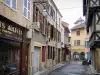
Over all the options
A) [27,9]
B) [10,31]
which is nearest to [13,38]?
[10,31]

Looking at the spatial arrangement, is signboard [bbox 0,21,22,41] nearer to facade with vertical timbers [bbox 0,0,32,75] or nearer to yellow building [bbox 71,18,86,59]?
facade with vertical timbers [bbox 0,0,32,75]

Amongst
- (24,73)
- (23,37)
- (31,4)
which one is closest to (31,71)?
(24,73)

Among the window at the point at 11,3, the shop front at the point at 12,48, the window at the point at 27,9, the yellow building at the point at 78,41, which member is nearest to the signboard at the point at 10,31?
the shop front at the point at 12,48

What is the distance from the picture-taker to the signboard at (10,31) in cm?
1140

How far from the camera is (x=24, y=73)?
1620cm

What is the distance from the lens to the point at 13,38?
1321cm

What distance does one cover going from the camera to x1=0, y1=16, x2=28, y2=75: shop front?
11.9 meters

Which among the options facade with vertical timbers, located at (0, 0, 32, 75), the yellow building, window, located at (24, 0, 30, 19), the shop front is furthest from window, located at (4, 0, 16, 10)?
the yellow building

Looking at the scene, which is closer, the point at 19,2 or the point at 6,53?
the point at 6,53

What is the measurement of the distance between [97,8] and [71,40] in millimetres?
46787

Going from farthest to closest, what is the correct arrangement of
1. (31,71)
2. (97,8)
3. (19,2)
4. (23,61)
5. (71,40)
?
(71,40) → (97,8) → (31,71) → (23,61) → (19,2)

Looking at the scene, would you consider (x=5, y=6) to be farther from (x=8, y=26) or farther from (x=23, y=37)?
(x=23, y=37)

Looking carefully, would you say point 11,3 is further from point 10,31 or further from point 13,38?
point 13,38

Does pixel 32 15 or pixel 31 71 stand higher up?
pixel 32 15
